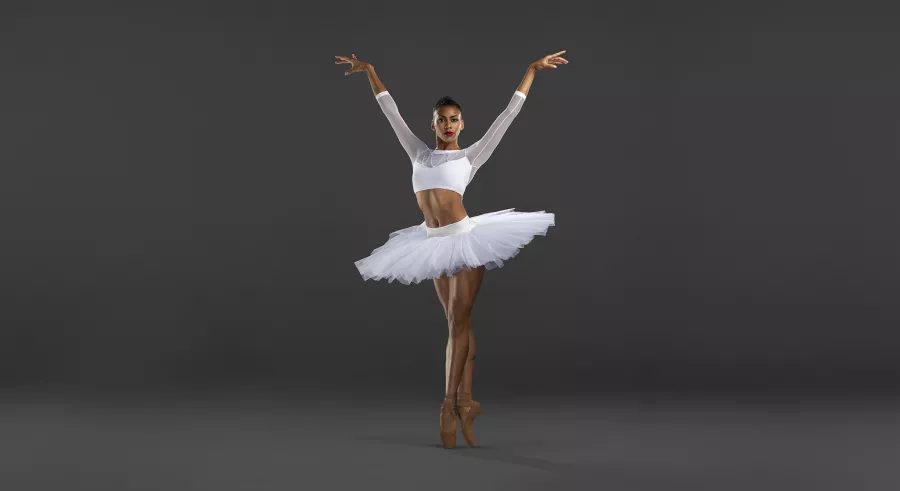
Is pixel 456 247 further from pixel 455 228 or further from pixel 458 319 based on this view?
pixel 458 319

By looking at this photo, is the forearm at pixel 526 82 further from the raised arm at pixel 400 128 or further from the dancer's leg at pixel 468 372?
the dancer's leg at pixel 468 372

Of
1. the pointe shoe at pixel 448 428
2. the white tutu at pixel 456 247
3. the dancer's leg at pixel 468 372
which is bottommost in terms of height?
the pointe shoe at pixel 448 428

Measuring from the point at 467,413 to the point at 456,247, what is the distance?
76cm

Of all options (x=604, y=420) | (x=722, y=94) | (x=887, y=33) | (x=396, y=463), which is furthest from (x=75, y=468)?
(x=887, y=33)

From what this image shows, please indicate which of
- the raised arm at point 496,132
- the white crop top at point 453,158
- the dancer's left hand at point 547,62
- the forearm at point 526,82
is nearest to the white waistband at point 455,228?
the white crop top at point 453,158

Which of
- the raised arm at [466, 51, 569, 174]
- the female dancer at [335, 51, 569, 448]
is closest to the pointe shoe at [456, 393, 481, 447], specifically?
the female dancer at [335, 51, 569, 448]

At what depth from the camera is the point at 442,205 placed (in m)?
4.67

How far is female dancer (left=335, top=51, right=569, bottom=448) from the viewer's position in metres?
4.52

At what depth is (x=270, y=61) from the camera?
707cm

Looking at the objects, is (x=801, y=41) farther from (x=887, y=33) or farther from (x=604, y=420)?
(x=604, y=420)

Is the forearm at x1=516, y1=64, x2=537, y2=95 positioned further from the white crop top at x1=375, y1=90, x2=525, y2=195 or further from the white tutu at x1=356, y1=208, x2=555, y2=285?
the white tutu at x1=356, y1=208, x2=555, y2=285

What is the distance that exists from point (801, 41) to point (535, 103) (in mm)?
1875

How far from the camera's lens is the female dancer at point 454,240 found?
4520 millimetres

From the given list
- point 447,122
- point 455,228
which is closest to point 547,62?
point 447,122
